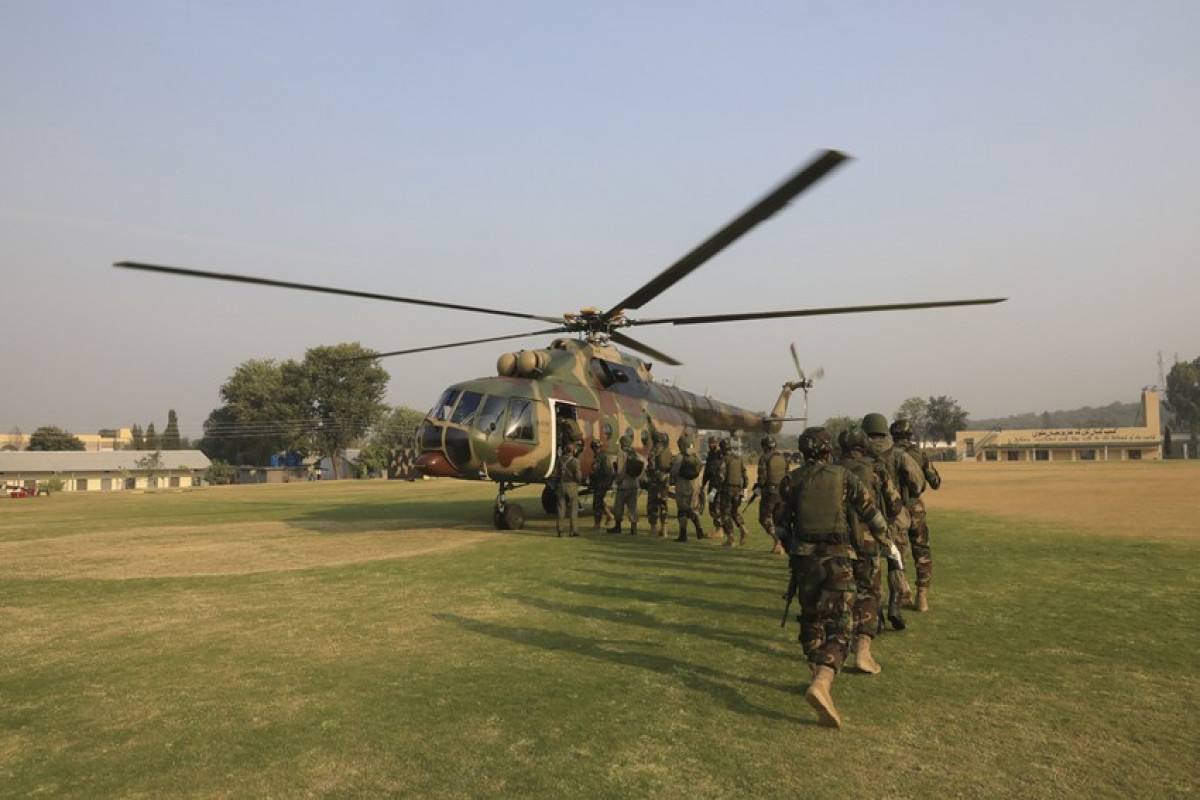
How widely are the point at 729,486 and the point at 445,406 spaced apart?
5271mm

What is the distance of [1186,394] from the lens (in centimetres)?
11306

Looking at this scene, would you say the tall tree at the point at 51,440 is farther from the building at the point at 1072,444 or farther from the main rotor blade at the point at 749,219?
the building at the point at 1072,444

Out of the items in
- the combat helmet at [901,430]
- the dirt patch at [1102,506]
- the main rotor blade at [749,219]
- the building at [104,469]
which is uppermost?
the main rotor blade at [749,219]

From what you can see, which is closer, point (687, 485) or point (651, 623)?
point (651, 623)

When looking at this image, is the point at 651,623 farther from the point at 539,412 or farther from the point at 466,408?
the point at 539,412

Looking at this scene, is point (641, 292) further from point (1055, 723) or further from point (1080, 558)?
point (1055, 723)

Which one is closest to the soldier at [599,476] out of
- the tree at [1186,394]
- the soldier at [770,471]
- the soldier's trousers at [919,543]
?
the soldier at [770,471]

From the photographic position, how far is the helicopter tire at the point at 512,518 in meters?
14.6

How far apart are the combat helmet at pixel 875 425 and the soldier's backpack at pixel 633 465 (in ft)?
22.3

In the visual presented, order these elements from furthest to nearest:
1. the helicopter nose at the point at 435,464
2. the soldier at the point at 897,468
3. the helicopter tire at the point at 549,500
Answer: the helicopter tire at the point at 549,500 → the helicopter nose at the point at 435,464 → the soldier at the point at 897,468

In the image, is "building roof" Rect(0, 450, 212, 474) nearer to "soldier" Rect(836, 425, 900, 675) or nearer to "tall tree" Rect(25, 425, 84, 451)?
"tall tree" Rect(25, 425, 84, 451)

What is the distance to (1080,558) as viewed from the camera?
34.3 feet

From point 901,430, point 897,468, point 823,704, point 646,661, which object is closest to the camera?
point 823,704

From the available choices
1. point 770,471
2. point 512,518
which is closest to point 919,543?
point 770,471
